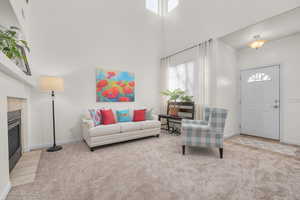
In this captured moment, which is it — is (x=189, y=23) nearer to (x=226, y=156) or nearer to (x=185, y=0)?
(x=185, y=0)

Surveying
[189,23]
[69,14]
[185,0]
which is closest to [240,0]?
[189,23]

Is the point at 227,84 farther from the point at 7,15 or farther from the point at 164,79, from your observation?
the point at 7,15

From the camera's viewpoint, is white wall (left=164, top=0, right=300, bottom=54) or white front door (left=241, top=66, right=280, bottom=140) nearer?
white wall (left=164, top=0, right=300, bottom=54)

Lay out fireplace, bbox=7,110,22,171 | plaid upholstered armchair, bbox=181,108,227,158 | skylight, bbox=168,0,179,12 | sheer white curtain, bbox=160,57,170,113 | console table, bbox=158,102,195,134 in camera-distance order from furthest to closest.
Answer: sheer white curtain, bbox=160,57,170,113
skylight, bbox=168,0,179,12
console table, bbox=158,102,195,134
plaid upholstered armchair, bbox=181,108,227,158
fireplace, bbox=7,110,22,171

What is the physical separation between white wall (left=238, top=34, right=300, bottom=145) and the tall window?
1.99 meters

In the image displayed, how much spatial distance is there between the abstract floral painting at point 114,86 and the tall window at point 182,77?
1.47m

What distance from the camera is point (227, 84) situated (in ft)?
11.7

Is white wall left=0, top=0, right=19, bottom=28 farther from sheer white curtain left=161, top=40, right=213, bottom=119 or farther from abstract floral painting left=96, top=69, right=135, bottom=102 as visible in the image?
sheer white curtain left=161, top=40, right=213, bottom=119

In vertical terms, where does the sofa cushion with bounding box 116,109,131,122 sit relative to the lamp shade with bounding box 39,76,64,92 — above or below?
below

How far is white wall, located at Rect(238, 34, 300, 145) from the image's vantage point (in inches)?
115

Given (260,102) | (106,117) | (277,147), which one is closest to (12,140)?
(106,117)

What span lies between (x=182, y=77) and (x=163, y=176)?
128 inches

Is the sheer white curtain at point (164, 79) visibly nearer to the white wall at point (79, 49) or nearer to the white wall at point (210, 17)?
the white wall at point (210, 17)

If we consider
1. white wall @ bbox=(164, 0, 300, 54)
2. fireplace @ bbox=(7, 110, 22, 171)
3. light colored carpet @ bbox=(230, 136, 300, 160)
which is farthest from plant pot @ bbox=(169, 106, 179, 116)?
fireplace @ bbox=(7, 110, 22, 171)
